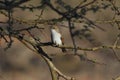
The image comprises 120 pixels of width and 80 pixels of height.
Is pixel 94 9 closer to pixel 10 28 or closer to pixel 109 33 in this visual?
pixel 10 28

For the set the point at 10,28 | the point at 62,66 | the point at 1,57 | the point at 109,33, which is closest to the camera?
the point at 10,28

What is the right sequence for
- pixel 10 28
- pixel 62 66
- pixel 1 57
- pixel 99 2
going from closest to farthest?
pixel 10 28 → pixel 99 2 → pixel 62 66 → pixel 1 57

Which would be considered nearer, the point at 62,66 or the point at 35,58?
the point at 62,66

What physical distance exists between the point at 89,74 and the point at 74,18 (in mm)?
15114

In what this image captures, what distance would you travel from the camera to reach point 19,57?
2175 cm

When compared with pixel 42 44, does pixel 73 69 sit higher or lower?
lower

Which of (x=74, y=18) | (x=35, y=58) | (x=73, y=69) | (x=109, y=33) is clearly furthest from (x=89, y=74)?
(x=74, y=18)

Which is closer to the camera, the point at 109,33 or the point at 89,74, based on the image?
the point at 89,74

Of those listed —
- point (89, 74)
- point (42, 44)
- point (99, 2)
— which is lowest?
point (89, 74)

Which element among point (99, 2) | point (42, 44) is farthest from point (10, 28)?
point (99, 2)

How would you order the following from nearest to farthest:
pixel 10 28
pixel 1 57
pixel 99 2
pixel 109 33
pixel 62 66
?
pixel 10 28
pixel 99 2
pixel 62 66
pixel 1 57
pixel 109 33

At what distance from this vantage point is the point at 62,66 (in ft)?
63.6

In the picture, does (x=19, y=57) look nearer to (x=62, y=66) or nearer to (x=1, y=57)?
(x=1, y=57)

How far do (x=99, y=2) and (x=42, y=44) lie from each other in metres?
0.56
